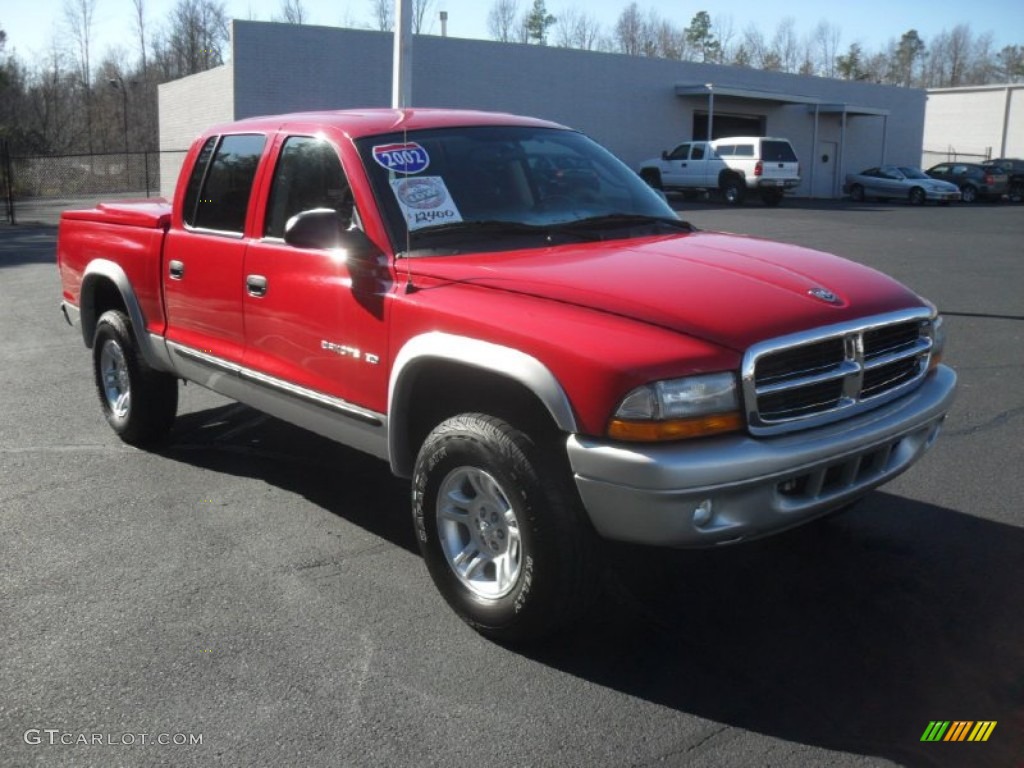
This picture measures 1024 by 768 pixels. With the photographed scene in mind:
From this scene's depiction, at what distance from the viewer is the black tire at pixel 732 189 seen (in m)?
34.1

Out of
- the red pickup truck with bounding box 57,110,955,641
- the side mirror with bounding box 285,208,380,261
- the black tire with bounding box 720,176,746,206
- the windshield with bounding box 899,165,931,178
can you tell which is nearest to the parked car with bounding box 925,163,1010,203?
the windshield with bounding box 899,165,931,178

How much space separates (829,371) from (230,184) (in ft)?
10.6

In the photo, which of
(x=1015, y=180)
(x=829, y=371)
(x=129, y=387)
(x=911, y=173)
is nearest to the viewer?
(x=829, y=371)

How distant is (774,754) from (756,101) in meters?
43.0

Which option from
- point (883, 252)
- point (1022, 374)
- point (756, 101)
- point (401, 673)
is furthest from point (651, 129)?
point (401, 673)

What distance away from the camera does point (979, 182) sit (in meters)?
40.0

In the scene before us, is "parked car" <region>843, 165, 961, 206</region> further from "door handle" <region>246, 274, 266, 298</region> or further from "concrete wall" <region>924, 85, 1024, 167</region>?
"door handle" <region>246, 274, 266, 298</region>

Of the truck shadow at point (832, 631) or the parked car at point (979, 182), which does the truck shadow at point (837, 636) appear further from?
the parked car at point (979, 182)

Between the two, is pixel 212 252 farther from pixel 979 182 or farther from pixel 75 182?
pixel 979 182

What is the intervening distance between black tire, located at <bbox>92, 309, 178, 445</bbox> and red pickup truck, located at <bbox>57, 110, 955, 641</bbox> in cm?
79

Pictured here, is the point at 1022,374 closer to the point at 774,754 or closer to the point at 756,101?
the point at 774,754

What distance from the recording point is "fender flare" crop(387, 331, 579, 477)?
11.3 ft

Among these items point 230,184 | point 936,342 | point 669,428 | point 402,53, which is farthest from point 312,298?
point 402,53

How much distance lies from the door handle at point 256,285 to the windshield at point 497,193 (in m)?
0.80
